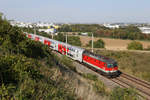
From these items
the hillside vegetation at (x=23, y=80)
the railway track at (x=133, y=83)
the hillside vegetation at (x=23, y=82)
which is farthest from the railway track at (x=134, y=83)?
the hillside vegetation at (x=23, y=82)

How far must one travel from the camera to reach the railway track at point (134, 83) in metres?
16.5

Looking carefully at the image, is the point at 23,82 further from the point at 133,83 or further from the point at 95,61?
the point at 95,61

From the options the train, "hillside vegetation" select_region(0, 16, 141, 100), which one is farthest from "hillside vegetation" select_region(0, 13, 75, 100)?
the train

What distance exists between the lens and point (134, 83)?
19.0 m

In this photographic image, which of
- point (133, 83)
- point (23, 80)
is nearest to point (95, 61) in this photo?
point (133, 83)

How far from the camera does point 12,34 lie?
9516mm

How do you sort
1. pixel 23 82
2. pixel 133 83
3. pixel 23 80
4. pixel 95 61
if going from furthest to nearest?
pixel 95 61
pixel 133 83
pixel 23 80
pixel 23 82

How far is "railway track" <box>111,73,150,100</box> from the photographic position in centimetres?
1650

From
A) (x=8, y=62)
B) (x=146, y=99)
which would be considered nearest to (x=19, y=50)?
(x=8, y=62)

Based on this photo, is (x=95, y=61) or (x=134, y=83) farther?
(x=95, y=61)

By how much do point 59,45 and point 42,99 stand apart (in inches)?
1098

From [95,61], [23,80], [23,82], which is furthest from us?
[95,61]

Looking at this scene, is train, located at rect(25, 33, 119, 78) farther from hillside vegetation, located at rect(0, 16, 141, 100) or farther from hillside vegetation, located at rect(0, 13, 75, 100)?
hillside vegetation, located at rect(0, 13, 75, 100)

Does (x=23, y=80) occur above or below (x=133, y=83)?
above
